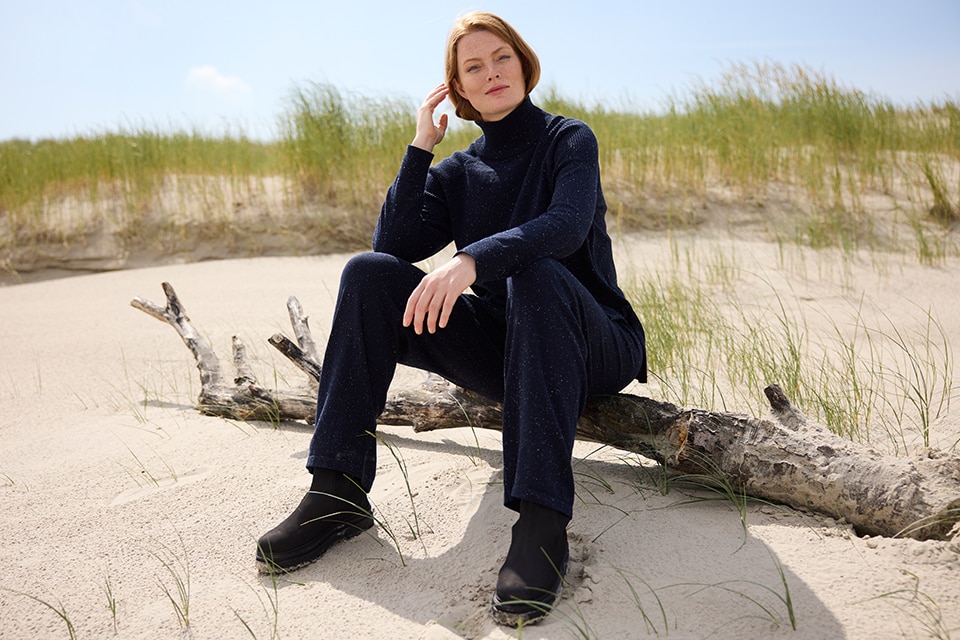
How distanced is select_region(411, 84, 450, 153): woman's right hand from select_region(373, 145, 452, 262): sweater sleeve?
0.03 m

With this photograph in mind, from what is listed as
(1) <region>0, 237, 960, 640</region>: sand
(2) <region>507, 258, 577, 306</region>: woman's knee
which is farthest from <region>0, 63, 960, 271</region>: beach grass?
(2) <region>507, 258, 577, 306</region>: woman's knee

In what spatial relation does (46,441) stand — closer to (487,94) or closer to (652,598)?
(487,94)

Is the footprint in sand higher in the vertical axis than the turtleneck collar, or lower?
lower

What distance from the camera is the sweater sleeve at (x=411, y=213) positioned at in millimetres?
2344

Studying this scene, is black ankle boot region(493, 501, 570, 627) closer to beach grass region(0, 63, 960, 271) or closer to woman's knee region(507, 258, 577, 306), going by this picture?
woman's knee region(507, 258, 577, 306)

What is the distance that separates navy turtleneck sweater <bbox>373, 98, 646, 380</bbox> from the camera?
208cm

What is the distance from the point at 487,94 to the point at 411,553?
1307 millimetres

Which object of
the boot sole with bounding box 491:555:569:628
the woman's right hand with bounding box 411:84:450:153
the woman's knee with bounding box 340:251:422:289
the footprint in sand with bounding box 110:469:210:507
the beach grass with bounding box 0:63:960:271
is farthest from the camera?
the beach grass with bounding box 0:63:960:271

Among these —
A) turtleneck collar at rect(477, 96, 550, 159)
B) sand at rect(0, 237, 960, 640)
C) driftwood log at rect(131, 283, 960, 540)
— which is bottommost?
sand at rect(0, 237, 960, 640)

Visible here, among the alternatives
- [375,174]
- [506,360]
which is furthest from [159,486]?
[375,174]

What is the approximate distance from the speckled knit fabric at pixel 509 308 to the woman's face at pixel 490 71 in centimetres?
5

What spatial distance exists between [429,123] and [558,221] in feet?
2.10

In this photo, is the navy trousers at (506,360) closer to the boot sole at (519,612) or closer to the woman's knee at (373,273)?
the woman's knee at (373,273)

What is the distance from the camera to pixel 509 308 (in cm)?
189
